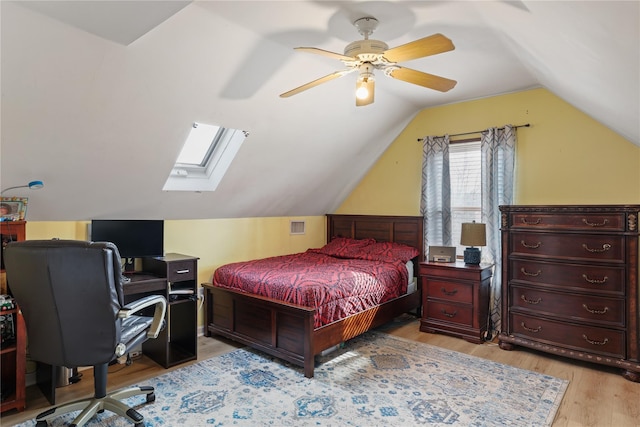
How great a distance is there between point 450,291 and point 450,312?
0.22 metres

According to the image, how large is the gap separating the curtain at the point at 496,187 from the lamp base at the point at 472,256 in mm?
255

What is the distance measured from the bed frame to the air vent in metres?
1.55

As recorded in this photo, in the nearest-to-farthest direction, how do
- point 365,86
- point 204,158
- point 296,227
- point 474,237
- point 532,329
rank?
point 365,86 < point 532,329 < point 204,158 < point 474,237 < point 296,227

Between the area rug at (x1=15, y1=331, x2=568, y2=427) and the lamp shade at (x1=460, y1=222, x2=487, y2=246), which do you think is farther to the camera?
the lamp shade at (x1=460, y1=222, x2=487, y2=246)

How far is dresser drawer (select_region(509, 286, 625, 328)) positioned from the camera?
3.00m

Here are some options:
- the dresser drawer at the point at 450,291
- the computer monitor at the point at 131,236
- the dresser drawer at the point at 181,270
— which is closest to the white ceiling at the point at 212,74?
the computer monitor at the point at 131,236

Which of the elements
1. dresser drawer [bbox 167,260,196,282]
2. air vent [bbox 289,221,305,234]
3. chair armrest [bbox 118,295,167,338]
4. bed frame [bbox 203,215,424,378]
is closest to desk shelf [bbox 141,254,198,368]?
dresser drawer [bbox 167,260,196,282]

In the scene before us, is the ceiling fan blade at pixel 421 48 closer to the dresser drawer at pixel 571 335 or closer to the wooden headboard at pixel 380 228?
the dresser drawer at pixel 571 335

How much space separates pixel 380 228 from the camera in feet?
16.6

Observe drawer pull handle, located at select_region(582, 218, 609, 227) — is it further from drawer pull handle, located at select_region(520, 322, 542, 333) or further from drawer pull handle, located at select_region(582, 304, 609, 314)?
drawer pull handle, located at select_region(520, 322, 542, 333)

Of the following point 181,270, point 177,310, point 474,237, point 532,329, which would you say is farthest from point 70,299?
point 532,329

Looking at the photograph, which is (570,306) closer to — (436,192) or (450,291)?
(450,291)

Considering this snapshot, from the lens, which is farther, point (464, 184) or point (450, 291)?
point (464, 184)

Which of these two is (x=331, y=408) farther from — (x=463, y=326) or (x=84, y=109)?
(x=84, y=109)
